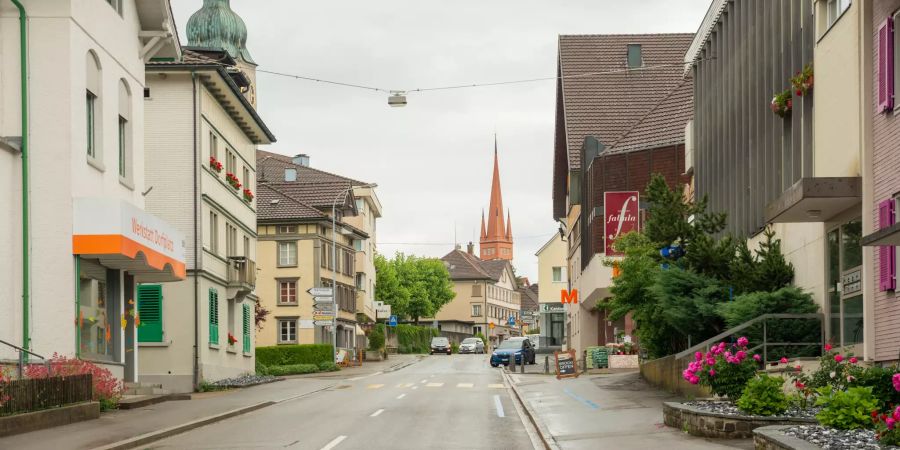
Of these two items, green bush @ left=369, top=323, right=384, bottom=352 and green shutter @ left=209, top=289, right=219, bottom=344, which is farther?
green bush @ left=369, top=323, right=384, bottom=352

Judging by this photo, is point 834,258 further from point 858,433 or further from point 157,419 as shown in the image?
point 157,419

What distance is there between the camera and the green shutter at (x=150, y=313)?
38094 millimetres

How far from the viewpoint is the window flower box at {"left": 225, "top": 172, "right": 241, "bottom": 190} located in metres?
43.0

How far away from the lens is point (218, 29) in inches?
3819

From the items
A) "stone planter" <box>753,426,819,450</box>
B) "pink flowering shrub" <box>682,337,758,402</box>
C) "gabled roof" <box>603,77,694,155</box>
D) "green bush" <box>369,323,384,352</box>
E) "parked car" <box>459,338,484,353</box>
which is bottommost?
"parked car" <box>459,338,484,353</box>

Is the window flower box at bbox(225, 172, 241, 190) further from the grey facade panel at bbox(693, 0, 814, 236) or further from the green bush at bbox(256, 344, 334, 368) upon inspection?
the grey facade panel at bbox(693, 0, 814, 236)

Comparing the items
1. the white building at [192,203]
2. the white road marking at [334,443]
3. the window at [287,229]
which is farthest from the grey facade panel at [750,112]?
the window at [287,229]

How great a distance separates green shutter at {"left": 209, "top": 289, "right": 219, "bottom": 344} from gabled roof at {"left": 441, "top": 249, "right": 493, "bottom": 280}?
407 ft

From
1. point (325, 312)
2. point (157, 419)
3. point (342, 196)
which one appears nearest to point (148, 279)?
point (157, 419)

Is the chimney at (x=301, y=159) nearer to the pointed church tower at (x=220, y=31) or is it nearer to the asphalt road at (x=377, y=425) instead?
the pointed church tower at (x=220, y=31)

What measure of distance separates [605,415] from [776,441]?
10.2m

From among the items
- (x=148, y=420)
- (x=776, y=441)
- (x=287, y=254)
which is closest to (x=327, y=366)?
(x=287, y=254)

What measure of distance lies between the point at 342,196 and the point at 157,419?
54494 mm

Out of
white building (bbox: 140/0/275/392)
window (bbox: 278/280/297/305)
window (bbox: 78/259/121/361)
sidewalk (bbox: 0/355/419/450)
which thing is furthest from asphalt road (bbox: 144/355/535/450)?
window (bbox: 278/280/297/305)
